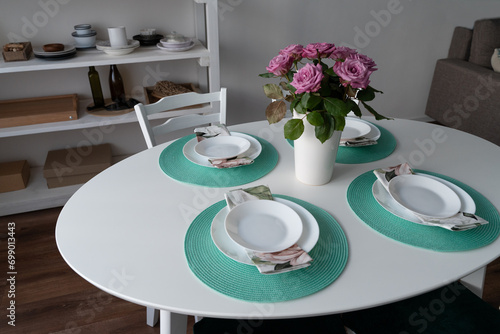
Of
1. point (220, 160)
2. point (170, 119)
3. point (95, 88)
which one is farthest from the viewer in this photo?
point (95, 88)

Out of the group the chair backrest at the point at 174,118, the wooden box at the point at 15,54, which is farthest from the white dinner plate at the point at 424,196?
the wooden box at the point at 15,54

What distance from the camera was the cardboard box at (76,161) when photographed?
222 centimetres

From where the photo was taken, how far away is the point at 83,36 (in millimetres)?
2049

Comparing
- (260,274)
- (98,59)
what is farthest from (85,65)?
(260,274)

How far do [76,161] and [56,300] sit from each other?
885mm

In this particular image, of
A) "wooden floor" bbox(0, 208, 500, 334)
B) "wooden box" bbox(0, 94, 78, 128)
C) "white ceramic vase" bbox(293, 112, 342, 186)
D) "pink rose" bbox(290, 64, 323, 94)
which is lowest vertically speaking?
"wooden floor" bbox(0, 208, 500, 334)

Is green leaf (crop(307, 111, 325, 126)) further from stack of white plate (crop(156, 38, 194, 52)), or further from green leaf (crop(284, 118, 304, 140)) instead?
stack of white plate (crop(156, 38, 194, 52))

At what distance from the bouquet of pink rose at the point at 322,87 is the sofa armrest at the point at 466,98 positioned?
6.93 ft

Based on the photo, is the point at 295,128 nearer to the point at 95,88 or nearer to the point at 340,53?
the point at 340,53

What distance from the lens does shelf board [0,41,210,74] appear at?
1.86 metres

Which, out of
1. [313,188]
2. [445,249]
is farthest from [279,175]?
[445,249]

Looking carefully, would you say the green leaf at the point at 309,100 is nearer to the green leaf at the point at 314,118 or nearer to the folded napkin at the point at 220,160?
the green leaf at the point at 314,118

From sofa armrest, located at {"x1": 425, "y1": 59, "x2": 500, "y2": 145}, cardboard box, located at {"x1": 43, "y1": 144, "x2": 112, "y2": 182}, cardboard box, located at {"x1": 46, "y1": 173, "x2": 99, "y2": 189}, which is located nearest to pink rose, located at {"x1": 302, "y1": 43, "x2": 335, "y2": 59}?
cardboard box, located at {"x1": 43, "y1": 144, "x2": 112, "y2": 182}

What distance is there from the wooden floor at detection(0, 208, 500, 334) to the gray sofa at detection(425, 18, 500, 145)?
1.20 meters
